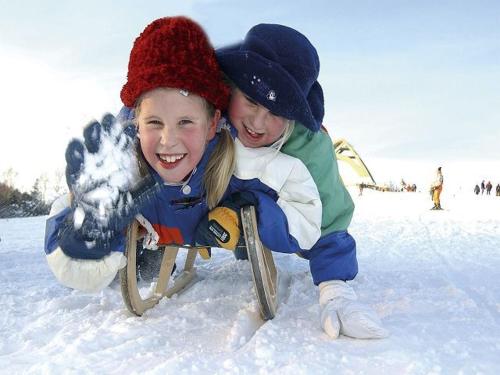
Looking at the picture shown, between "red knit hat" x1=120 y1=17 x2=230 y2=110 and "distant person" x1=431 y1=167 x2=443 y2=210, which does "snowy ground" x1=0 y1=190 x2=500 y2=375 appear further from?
"distant person" x1=431 y1=167 x2=443 y2=210

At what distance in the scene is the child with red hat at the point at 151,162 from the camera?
69.9 inches

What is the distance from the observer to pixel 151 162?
203 cm

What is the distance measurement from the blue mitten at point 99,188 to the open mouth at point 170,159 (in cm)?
9

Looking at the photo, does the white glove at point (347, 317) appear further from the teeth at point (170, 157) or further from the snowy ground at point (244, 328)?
the teeth at point (170, 157)

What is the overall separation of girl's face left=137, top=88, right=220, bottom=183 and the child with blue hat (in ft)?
0.77

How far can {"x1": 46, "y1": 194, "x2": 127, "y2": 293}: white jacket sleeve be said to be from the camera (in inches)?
76.5

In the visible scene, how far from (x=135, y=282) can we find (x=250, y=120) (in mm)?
812

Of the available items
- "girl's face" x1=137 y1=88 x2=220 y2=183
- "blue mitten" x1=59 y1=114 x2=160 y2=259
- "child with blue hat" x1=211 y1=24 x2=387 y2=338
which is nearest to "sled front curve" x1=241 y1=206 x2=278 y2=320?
"child with blue hat" x1=211 y1=24 x2=387 y2=338

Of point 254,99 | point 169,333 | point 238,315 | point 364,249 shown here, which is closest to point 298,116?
point 254,99

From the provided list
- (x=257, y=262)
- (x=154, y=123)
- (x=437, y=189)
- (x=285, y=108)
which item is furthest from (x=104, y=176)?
(x=437, y=189)

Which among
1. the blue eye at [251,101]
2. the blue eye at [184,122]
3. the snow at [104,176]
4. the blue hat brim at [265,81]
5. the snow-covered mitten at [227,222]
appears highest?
the blue hat brim at [265,81]

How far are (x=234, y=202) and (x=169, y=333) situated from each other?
57 centimetres

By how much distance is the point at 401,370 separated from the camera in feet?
5.07

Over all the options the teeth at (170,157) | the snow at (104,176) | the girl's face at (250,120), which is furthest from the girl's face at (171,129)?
the girl's face at (250,120)
